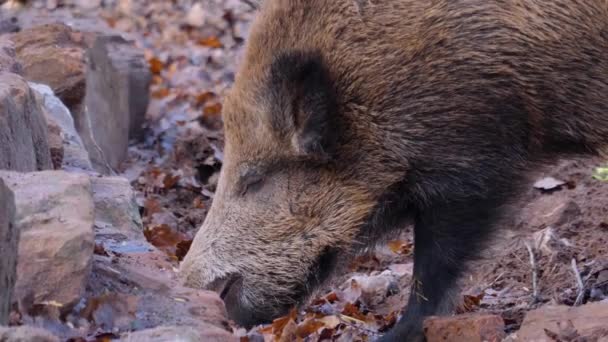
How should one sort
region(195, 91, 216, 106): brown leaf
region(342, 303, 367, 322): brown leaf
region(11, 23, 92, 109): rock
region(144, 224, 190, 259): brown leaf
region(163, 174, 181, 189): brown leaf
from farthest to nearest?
region(195, 91, 216, 106): brown leaf < region(163, 174, 181, 189): brown leaf < region(11, 23, 92, 109): rock < region(144, 224, 190, 259): brown leaf < region(342, 303, 367, 322): brown leaf

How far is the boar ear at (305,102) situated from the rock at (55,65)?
2569 millimetres

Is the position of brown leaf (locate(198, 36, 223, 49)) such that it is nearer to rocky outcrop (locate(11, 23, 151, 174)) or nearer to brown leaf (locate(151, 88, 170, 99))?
brown leaf (locate(151, 88, 170, 99))

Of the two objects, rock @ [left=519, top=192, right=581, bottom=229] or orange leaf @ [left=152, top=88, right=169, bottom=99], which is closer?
rock @ [left=519, top=192, right=581, bottom=229]

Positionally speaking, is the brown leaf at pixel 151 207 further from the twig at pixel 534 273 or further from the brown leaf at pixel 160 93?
the brown leaf at pixel 160 93

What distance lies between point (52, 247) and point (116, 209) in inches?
69.9

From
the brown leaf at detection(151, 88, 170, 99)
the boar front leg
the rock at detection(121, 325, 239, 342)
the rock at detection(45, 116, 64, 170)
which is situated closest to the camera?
the rock at detection(121, 325, 239, 342)

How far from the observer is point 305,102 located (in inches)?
184

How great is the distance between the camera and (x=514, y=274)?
5730 millimetres

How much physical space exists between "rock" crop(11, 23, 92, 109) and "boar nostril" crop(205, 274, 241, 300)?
8.08 ft

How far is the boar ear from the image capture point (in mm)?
4637

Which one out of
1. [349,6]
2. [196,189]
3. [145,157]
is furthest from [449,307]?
[145,157]

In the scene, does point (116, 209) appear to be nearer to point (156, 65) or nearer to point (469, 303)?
point (469, 303)

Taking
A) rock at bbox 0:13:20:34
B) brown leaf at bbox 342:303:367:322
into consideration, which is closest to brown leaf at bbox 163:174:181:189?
rock at bbox 0:13:20:34

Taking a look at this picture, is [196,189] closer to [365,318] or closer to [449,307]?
Answer: [365,318]
